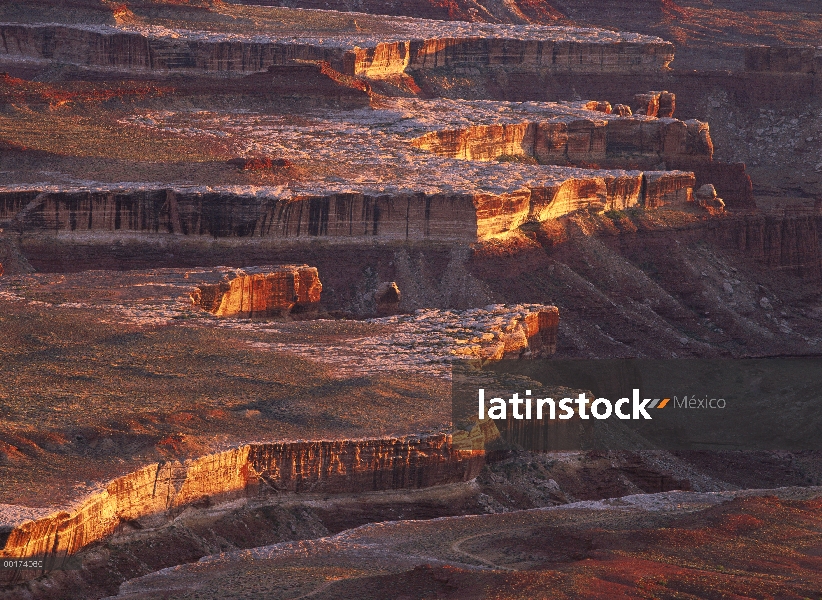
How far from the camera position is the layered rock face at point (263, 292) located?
206 feet

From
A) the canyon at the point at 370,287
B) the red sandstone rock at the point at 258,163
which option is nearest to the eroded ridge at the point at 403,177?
the canyon at the point at 370,287

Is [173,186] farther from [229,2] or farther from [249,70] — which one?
[229,2]

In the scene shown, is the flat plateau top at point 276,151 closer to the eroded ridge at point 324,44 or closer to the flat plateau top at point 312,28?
the eroded ridge at point 324,44

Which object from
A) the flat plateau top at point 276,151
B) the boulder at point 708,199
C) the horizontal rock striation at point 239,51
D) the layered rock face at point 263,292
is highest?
the horizontal rock striation at point 239,51

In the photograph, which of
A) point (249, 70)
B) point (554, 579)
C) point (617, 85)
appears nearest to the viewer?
point (554, 579)

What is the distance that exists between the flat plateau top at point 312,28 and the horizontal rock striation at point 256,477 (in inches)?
2290

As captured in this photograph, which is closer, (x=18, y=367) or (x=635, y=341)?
(x=18, y=367)

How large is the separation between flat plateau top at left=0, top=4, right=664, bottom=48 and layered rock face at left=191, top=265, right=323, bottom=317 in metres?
41.0

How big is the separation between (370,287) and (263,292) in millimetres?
8705

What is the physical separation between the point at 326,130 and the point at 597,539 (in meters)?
46.9

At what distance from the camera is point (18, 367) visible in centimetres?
5159

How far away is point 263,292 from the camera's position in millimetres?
64688

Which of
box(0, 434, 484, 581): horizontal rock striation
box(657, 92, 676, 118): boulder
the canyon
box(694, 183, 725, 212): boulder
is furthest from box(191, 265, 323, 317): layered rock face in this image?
box(657, 92, 676, 118): boulder

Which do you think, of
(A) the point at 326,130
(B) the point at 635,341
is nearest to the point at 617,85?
(A) the point at 326,130
